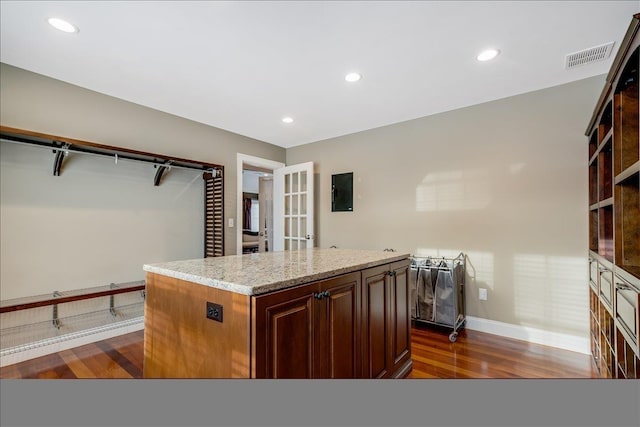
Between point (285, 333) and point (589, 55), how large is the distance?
9.07 feet

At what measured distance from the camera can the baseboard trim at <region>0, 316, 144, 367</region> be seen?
221 cm

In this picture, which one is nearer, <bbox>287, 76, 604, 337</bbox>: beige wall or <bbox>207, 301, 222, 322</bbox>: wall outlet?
<bbox>207, 301, 222, 322</bbox>: wall outlet

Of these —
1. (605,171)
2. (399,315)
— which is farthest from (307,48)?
(605,171)

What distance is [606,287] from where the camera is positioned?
1.68 m

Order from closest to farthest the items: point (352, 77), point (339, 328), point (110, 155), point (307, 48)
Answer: point (339, 328), point (307, 48), point (352, 77), point (110, 155)

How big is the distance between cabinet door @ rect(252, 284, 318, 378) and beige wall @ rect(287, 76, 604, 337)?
7.63 feet

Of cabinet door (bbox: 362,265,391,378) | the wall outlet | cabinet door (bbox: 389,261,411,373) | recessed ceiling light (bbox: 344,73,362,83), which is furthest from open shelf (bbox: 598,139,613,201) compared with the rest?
the wall outlet

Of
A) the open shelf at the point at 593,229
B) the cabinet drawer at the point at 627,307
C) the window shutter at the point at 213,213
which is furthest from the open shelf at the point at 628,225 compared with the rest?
the window shutter at the point at 213,213

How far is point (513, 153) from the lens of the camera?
2729mm

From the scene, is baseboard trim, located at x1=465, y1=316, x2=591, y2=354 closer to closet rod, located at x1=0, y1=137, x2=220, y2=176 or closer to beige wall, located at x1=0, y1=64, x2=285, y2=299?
beige wall, located at x1=0, y1=64, x2=285, y2=299

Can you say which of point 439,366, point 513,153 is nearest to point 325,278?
point 439,366

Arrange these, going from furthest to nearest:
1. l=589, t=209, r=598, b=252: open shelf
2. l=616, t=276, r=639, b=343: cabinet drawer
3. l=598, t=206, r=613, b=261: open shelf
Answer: l=589, t=209, r=598, b=252: open shelf < l=598, t=206, r=613, b=261: open shelf < l=616, t=276, r=639, b=343: cabinet drawer

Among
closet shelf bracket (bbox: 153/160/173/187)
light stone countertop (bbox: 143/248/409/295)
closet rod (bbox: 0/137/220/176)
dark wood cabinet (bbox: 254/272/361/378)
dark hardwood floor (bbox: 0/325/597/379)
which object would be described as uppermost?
closet rod (bbox: 0/137/220/176)

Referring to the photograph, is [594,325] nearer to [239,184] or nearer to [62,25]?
[239,184]
